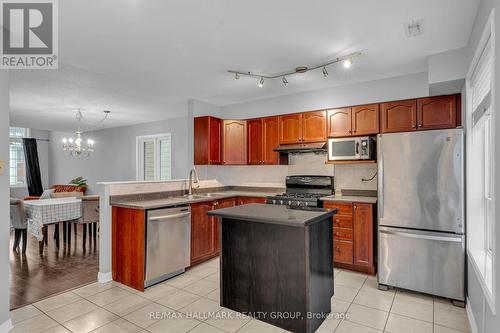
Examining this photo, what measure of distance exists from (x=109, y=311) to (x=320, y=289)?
6.76 feet

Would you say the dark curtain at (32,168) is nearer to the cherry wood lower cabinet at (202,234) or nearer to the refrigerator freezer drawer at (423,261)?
the cherry wood lower cabinet at (202,234)

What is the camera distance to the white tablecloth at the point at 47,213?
4.16 m

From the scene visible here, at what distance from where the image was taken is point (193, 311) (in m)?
2.62

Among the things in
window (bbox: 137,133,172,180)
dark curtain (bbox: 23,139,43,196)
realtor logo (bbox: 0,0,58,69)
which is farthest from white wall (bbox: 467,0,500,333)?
dark curtain (bbox: 23,139,43,196)

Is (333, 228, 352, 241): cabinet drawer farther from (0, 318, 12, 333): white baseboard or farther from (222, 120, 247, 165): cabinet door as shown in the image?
(0, 318, 12, 333): white baseboard

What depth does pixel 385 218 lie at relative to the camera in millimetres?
3078

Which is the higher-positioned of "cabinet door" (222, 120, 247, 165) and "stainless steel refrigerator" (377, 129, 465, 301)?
"cabinet door" (222, 120, 247, 165)

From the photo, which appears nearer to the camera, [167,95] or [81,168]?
[167,95]

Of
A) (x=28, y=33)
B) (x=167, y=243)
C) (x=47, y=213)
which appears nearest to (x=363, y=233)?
(x=167, y=243)

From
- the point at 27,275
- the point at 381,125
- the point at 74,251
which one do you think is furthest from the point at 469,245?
the point at 74,251

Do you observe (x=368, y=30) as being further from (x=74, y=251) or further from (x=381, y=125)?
(x=74, y=251)

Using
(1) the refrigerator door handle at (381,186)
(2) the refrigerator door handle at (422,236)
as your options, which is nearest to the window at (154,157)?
(1) the refrigerator door handle at (381,186)

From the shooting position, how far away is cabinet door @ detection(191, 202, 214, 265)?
3.76m

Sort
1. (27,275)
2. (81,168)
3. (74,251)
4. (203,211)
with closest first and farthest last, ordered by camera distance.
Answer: (27,275)
(203,211)
(74,251)
(81,168)
